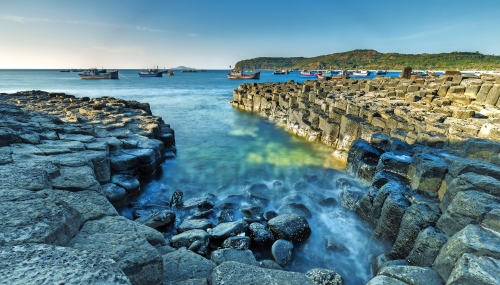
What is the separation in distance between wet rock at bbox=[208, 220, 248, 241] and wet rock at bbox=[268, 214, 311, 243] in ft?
2.00

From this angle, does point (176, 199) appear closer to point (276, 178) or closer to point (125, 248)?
point (276, 178)

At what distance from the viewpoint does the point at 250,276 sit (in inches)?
109

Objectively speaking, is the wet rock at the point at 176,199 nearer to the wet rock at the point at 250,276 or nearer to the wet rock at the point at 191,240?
the wet rock at the point at 191,240

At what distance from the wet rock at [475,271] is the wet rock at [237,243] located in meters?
3.10

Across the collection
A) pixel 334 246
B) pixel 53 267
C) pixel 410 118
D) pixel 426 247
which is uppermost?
pixel 410 118

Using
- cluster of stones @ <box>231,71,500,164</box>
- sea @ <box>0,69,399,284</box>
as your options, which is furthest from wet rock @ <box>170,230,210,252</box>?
cluster of stones @ <box>231,71,500,164</box>

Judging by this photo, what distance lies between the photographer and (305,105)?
1465 centimetres

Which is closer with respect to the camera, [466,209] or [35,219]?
[35,219]

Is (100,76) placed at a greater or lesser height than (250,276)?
greater

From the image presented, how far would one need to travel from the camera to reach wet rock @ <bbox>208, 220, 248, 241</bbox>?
4.88 m

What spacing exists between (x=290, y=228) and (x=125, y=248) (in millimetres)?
3342

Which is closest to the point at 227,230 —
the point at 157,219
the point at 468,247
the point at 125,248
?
the point at 157,219

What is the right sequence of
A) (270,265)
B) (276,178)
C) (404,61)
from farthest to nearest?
1. (404,61)
2. (276,178)
3. (270,265)

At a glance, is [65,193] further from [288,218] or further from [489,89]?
[489,89]
